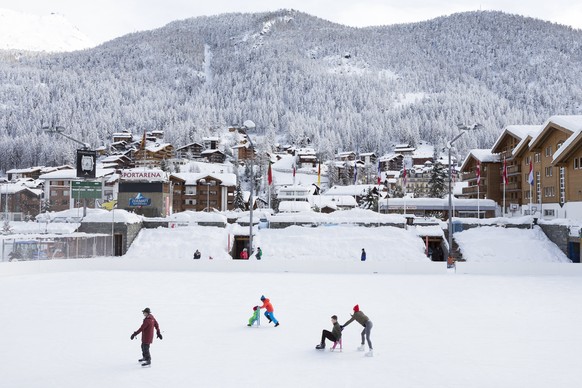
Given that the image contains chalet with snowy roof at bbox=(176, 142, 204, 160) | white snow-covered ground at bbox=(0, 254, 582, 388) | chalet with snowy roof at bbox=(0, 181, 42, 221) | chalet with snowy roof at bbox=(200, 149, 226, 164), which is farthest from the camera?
chalet with snowy roof at bbox=(176, 142, 204, 160)

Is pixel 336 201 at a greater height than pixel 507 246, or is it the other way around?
pixel 336 201

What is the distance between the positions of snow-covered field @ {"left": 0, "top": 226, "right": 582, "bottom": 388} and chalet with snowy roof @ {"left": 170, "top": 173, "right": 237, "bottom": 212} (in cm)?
5970

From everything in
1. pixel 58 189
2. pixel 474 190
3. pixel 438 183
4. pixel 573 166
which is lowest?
pixel 474 190

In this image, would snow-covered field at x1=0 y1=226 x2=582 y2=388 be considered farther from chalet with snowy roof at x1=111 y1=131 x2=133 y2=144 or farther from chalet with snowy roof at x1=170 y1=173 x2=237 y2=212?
chalet with snowy roof at x1=111 y1=131 x2=133 y2=144

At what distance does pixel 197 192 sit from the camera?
312ft

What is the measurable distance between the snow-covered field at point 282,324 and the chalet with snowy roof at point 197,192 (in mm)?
59705

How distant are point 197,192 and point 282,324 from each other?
80.2m

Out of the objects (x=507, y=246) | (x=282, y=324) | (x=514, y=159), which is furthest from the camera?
(x=514, y=159)

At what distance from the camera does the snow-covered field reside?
11.2 meters

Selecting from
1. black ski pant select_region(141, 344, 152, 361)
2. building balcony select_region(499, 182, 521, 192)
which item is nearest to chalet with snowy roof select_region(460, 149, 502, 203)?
building balcony select_region(499, 182, 521, 192)

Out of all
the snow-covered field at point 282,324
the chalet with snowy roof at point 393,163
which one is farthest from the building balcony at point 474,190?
the chalet with snowy roof at point 393,163

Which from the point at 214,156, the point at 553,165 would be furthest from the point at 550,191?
the point at 214,156

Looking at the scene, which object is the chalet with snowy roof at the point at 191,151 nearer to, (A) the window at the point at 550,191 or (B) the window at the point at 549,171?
(B) the window at the point at 549,171

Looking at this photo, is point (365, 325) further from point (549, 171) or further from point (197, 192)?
point (197, 192)
